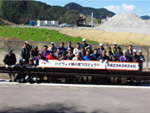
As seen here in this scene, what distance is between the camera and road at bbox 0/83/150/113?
7.36 metres

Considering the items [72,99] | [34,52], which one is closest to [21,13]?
[34,52]

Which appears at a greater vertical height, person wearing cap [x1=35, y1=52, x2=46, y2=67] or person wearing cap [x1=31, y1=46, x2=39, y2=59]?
person wearing cap [x1=31, y1=46, x2=39, y2=59]

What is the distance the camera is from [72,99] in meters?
8.42

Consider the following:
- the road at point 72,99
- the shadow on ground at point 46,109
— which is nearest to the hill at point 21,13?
the road at point 72,99

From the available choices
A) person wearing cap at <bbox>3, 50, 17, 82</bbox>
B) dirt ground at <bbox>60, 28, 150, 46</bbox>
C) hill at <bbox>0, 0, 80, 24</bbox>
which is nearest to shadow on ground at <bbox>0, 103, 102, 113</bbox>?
person wearing cap at <bbox>3, 50, 17, 82</bbox>

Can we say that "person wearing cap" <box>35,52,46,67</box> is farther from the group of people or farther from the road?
the road

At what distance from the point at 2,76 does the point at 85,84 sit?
180 inches

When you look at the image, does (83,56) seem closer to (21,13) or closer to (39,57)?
(39,57)

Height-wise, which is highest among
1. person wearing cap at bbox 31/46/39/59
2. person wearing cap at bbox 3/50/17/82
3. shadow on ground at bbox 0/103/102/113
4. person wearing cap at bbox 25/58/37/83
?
person wearing cap at bbox 31/46/39/59

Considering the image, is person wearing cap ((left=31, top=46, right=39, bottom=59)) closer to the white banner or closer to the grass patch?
the white banner

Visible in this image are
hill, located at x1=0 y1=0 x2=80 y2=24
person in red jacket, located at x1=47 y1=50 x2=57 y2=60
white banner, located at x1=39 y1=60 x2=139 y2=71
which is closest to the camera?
white banner, located at x1=39 y1=60 x2=139 y2=71

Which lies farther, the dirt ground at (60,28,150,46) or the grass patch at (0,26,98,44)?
the grass patch at (0,26,98,44)

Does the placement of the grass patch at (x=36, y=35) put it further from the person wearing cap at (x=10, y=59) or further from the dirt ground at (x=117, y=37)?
the person wearing cap at (x=10, y=59)

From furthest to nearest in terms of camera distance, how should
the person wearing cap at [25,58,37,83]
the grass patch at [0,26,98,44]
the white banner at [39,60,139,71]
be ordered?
the grass patch at [0,26,98,44] → the white banner at [39,60,139,71] → the person wearing cap at [25,58,37,83]
